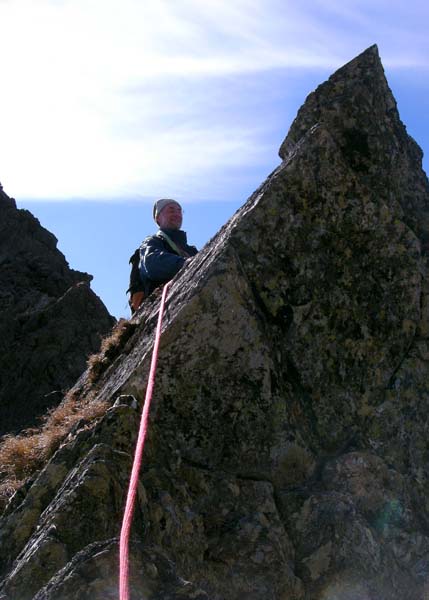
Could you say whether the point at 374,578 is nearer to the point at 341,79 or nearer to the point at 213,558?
the point at 213,558

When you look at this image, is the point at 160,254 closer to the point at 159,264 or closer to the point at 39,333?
the point at 159,264

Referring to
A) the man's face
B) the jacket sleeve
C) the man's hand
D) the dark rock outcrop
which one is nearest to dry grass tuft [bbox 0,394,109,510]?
the jacket sleeve

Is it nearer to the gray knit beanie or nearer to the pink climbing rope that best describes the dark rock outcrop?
the gray knit beanie

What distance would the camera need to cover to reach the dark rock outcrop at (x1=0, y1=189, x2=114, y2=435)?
22.9 metres

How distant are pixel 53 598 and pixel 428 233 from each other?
20.4 ft

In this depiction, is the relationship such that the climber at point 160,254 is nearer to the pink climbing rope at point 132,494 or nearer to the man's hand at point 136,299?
the man's hand at point 136,299

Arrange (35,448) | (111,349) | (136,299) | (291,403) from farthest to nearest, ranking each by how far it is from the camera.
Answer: (136,299) < (111,349) < (35,448) < (291,403)

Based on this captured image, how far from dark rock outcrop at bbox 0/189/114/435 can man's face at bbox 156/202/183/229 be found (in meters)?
9.66

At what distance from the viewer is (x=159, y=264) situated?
36.6 ft

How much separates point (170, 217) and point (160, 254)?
3.23ft

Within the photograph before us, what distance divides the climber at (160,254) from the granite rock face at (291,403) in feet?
3.40

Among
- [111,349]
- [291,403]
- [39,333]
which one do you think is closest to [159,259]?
[111,349]

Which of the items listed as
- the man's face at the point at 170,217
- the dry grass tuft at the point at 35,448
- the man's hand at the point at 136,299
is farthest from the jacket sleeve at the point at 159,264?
the dry grass tuft at the point at 35,448

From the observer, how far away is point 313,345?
8898 millimetres
